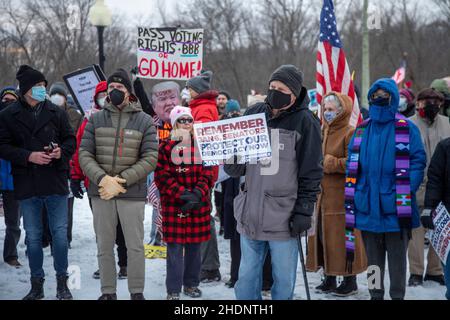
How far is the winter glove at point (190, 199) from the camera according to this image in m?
5.33

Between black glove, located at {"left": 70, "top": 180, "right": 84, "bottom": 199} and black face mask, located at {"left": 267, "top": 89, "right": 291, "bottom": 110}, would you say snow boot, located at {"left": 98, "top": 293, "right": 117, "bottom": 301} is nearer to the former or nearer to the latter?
black glove, located at {"left": 70, "top": 180, "right": 84, "bottom": 199}

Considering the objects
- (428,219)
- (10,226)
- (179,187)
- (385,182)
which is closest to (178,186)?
(179,187)

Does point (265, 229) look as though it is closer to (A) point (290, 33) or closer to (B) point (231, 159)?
(B) point (231, 159)

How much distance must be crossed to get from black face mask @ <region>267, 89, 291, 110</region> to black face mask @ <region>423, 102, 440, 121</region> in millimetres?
2706

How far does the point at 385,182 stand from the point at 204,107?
2.22m

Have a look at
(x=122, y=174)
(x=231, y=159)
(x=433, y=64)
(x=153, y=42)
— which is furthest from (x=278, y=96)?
(x=433, y=64)

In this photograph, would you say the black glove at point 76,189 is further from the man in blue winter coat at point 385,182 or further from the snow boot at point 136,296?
the man in blue winter coat at point 385,182

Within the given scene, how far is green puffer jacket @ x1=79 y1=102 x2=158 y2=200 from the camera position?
514cm

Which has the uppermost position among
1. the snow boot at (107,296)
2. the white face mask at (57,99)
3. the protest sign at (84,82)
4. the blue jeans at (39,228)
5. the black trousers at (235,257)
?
the protest sign at (84,82)

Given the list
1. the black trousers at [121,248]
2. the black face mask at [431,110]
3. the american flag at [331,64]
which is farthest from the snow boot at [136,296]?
the black face mask at [431,110]

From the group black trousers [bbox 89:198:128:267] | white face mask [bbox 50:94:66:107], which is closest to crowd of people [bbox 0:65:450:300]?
black trousers [bbox 89:198:128:267]

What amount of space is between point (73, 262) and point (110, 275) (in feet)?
6.19

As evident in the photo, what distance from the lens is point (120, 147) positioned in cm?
518

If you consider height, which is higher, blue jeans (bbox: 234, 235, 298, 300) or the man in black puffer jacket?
the man in black puffer jacket
